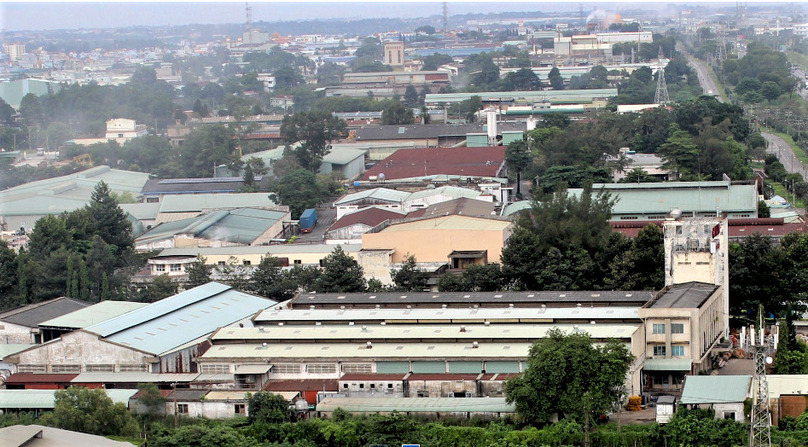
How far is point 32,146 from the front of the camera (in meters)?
39.1

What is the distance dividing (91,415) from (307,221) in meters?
11.4

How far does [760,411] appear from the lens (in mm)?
11492

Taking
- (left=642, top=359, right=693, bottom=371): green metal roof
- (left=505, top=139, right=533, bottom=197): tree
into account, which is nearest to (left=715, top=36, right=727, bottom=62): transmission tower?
(left=505, top=139, right=533, bottom=197): tree

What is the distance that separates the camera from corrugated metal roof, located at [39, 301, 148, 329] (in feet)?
53.4

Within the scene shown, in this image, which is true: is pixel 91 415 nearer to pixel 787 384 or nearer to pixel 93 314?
pixel 93 314

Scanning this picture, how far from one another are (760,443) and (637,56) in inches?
1910

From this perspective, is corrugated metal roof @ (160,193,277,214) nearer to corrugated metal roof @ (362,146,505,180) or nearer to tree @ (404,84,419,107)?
corrugated metal roof @ (362,146,505,180)

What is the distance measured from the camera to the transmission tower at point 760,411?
1112cm

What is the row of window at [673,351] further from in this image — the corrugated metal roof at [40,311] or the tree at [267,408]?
the corrugated metal roof at [40,311]

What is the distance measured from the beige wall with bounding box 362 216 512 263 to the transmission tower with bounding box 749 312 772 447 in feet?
23.1

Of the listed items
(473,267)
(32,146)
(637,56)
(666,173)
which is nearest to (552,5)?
(637,56)

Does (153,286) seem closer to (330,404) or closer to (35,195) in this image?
(330,404)

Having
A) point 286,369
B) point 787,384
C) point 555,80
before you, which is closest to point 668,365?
point 787,384

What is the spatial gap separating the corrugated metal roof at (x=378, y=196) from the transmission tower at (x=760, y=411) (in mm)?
12053
